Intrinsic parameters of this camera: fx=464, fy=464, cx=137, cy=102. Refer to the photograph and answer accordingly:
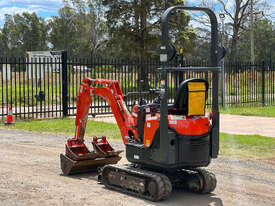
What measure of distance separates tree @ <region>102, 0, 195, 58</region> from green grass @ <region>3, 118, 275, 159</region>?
14.3 metres

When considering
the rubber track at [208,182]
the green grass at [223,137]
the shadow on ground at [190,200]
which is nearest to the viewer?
the shadow on ground at [190,200]

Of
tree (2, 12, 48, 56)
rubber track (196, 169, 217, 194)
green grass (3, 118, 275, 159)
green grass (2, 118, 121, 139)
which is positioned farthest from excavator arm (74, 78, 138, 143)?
tree (2, 12, 48, 56)

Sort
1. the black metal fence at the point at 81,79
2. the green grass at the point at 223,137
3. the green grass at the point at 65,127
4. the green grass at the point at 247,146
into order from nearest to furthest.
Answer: the green grass at the point at 247,146 < the green grass at the point at 223,137 < the green grass at the point at 65,127 < the black metal fence at the point at 81,79

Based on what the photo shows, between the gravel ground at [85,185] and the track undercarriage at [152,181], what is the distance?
119 millimetres

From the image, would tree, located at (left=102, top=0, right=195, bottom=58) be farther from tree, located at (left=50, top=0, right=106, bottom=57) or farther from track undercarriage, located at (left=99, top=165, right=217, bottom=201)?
tree, located at (left=50, top=0, right=106, bottom=57)

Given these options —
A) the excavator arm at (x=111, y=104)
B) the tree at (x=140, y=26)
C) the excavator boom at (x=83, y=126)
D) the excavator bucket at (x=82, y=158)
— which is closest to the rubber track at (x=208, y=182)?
the excavator arm at (x=111, y=104)

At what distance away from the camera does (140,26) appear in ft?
102

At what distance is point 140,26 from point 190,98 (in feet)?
83.0

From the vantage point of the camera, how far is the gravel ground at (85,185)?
6746 millimetres

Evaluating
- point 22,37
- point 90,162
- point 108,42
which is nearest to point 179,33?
point 108,42

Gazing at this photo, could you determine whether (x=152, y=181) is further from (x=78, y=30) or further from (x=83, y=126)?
(x=78, y=30)

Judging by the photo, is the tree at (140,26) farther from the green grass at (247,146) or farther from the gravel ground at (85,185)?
the gravel ground at (85,185)

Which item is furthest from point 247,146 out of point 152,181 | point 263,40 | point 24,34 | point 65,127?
point 24,34

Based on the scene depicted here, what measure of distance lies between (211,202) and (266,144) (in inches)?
221
